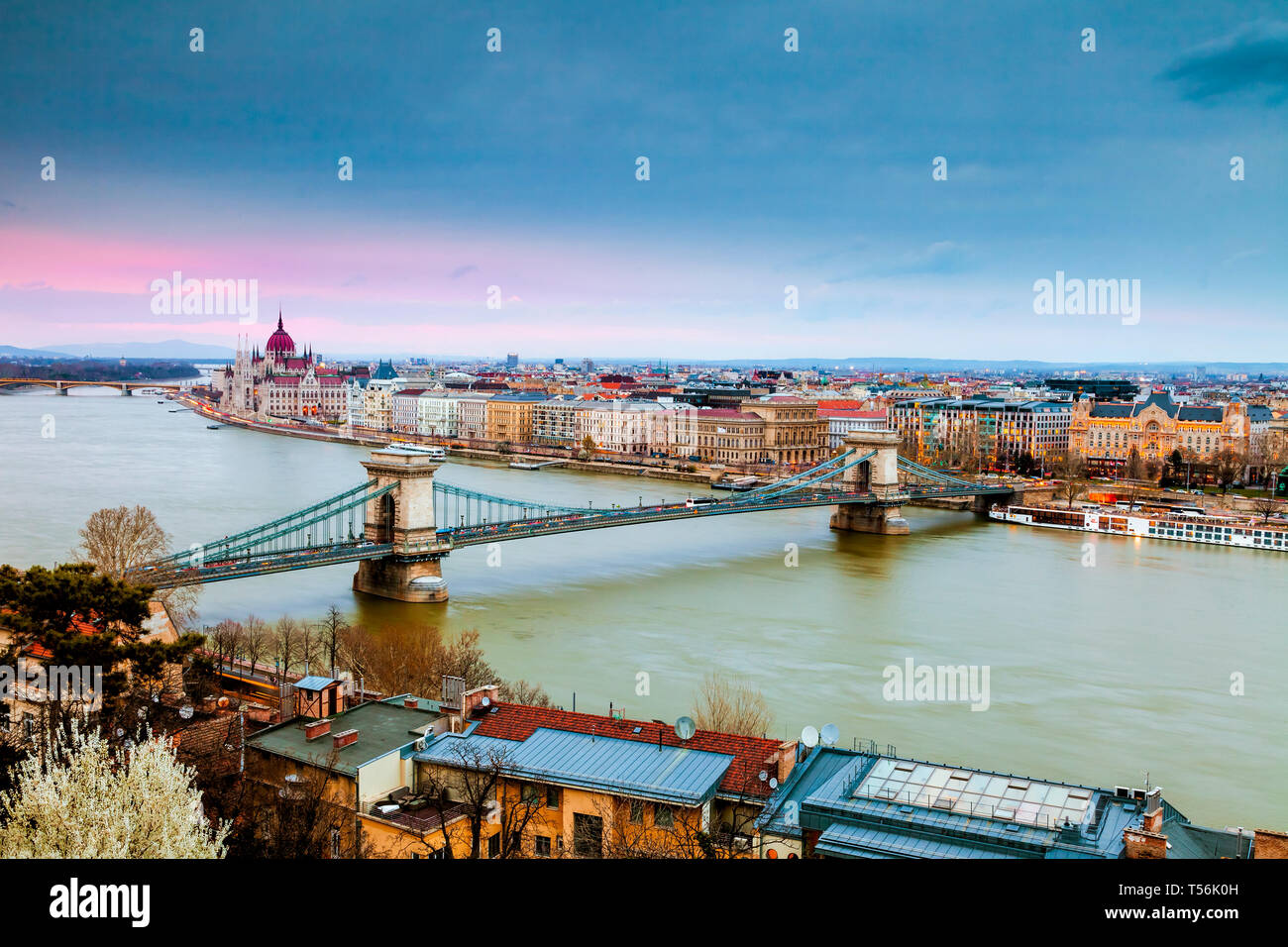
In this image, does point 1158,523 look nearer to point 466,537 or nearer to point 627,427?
point 466,537

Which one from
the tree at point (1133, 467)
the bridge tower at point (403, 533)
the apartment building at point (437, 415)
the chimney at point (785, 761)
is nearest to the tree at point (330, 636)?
the bridge tower at point (403, 533)

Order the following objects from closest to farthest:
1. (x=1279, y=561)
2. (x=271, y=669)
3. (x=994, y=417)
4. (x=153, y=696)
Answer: (x=153, y=696) < (x=271, y=669) < (x=1279, y=561) < (x=994, y=417)

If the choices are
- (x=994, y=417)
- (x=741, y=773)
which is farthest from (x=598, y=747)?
(x=994, y=417)

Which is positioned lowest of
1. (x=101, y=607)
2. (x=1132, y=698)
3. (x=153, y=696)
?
(x=1132, y=698)

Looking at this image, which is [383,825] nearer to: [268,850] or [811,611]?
[268,850]

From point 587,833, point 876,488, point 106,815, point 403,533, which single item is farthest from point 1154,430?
point 106,815

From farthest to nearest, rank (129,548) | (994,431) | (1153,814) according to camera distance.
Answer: (994,431), (129,548), (1153,814)
